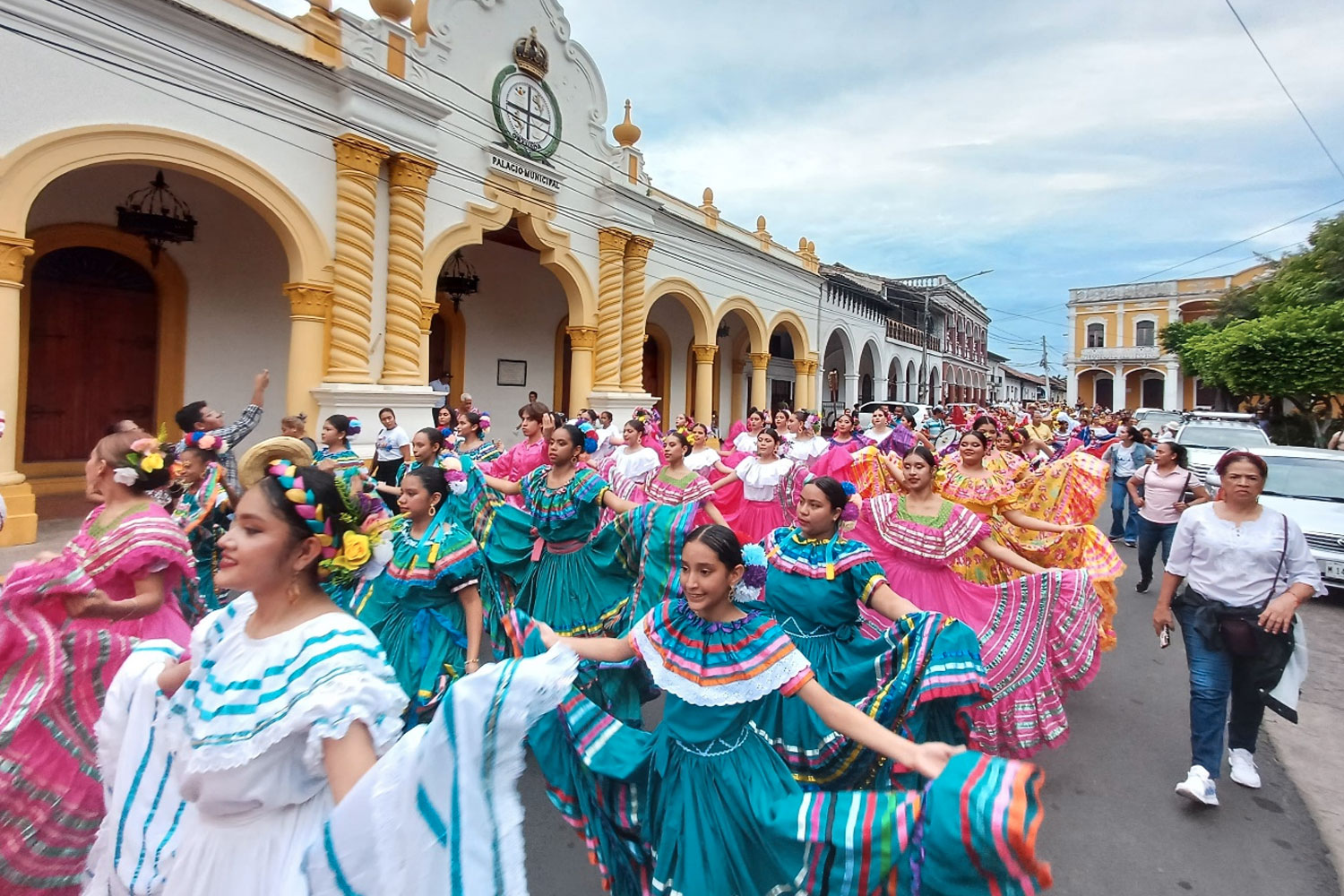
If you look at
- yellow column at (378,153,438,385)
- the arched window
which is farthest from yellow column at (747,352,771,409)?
the arched window

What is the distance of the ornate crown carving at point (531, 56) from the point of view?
13.3m

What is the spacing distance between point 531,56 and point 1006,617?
521 inches

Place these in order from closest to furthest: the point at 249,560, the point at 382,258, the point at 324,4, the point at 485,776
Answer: the point at 485,776 → the point at 249,560 → the point at 324,4 → the point at 382,258

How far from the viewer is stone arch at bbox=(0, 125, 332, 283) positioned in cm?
766

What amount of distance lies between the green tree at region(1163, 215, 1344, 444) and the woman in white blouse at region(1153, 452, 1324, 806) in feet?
66.6


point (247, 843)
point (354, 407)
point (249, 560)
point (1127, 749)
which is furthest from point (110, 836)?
point (354, 407)

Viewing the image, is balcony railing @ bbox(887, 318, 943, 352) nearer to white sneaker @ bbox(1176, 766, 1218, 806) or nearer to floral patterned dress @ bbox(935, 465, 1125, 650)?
floral patterned dress @ bbox(935, 465, 1125, 650)

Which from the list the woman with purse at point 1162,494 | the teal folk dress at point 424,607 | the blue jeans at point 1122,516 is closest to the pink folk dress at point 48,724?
the teal folk dress at point 424,607

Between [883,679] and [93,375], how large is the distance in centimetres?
1255

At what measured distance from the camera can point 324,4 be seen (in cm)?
1054

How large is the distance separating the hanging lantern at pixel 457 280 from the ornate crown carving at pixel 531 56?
147 inches

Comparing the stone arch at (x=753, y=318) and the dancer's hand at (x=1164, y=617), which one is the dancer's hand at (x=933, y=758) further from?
the stone arch at (x=753, y=318)

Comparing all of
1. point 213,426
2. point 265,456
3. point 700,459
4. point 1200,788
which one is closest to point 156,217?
point 213,426

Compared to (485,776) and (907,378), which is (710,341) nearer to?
(485,776)
